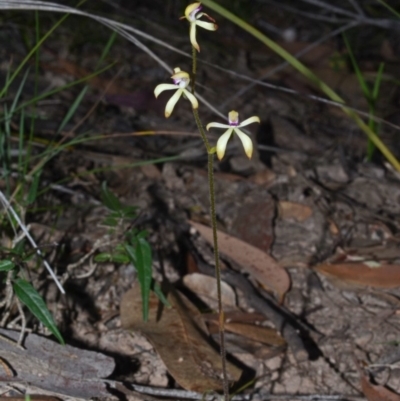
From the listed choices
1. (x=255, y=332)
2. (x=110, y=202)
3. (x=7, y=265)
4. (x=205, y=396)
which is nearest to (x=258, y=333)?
(x=255, y=332)

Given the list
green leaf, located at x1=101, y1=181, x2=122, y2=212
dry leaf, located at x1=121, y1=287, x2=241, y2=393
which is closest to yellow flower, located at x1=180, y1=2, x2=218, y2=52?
green leaf, located at x1=101, y1=181, x2=122, y2=212

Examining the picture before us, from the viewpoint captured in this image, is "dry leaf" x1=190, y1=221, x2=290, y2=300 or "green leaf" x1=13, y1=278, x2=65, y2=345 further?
"dry leaf" x1=190, y1=221, x2=290, y2=300

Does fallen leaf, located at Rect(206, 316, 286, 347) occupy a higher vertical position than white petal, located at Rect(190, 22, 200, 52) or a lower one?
lower

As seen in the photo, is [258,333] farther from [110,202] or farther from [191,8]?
[191,8]

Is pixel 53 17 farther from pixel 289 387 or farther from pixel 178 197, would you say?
pixel 289 387

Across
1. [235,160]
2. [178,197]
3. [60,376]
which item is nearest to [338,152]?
[235,160]

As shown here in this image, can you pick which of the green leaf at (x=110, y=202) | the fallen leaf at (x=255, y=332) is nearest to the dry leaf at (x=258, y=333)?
the fallen leaf at (x=255, y=332)

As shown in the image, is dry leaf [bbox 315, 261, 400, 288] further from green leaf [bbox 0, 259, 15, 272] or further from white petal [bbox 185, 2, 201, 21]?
white petal [bbox 185, 2, 201, 21]

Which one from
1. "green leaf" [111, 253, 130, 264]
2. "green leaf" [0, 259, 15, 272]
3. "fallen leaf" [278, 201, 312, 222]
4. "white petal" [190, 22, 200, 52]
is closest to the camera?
"white petal" [190, 22, 200, 52]
